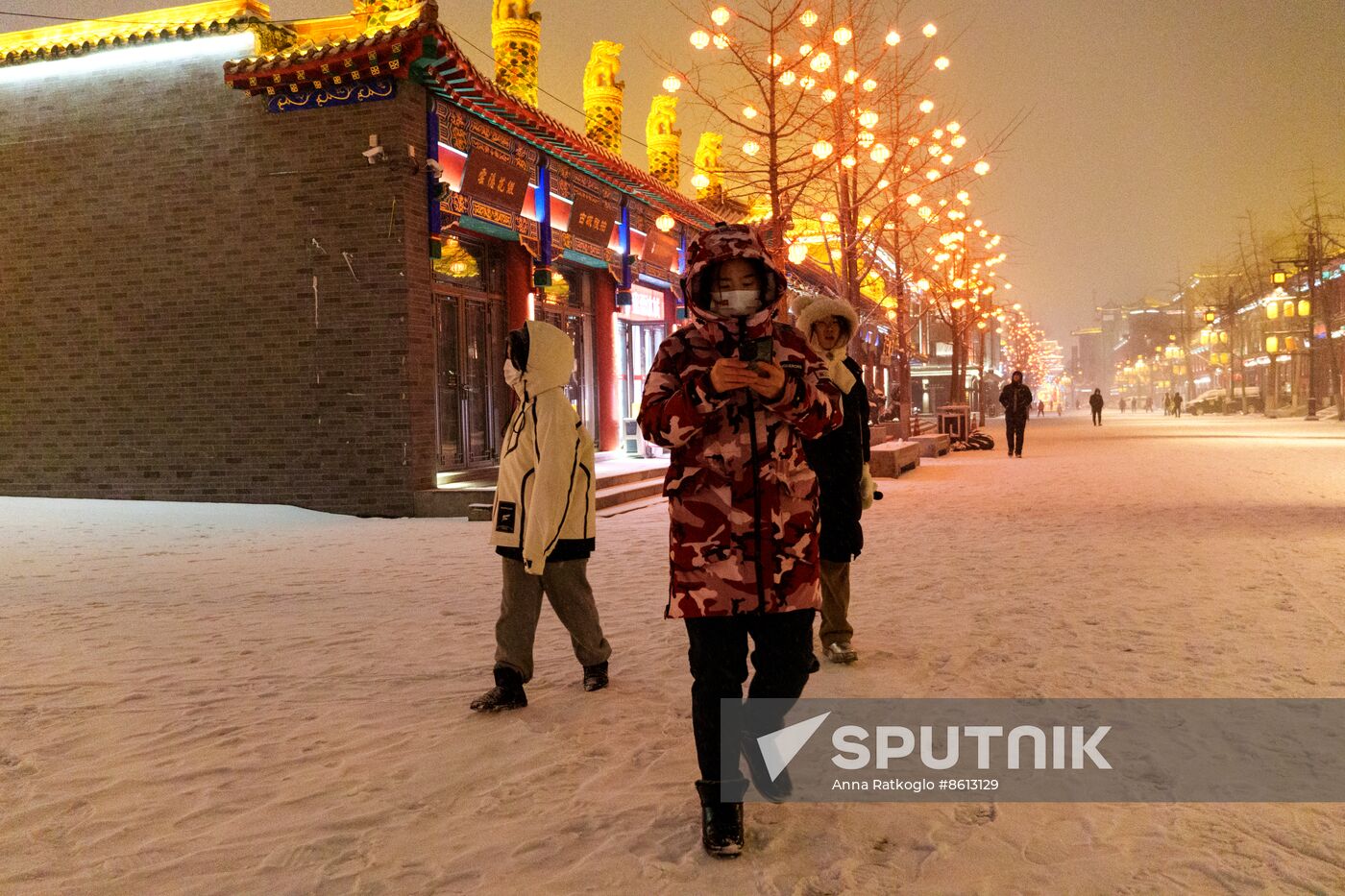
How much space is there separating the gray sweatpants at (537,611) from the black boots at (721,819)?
1733 mm

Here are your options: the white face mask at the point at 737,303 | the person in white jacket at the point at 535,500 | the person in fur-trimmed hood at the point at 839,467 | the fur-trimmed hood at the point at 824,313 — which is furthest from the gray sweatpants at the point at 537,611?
the white face mask at the point at 737,303

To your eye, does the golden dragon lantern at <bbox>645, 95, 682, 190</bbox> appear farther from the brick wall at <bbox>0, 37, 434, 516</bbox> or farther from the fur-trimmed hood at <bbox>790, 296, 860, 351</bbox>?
the fur-trimmed hood at <bbox>790, 296, 860, 351</bbox>

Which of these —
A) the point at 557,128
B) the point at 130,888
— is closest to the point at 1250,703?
the point at 130,888

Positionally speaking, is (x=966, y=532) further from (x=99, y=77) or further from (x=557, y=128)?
(x=99, y=77)

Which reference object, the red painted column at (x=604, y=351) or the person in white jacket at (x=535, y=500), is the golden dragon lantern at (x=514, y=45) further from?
the person in white jacket at (x=535, y=500)

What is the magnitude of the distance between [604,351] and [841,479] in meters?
15.7

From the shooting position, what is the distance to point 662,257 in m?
23.2

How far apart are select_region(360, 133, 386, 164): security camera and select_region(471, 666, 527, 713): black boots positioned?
9.44 meters

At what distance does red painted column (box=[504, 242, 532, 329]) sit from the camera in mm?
16703

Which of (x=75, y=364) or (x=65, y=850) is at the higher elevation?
(x=75, y=364)

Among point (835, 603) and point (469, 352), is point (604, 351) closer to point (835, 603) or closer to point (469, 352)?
point (469, 352)

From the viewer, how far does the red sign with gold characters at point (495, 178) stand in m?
14.5

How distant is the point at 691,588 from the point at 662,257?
2050 cm

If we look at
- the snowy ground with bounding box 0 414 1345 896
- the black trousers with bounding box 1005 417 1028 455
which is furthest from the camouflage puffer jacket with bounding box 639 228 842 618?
the black trousers with bounding box 1005 417 1028 455
